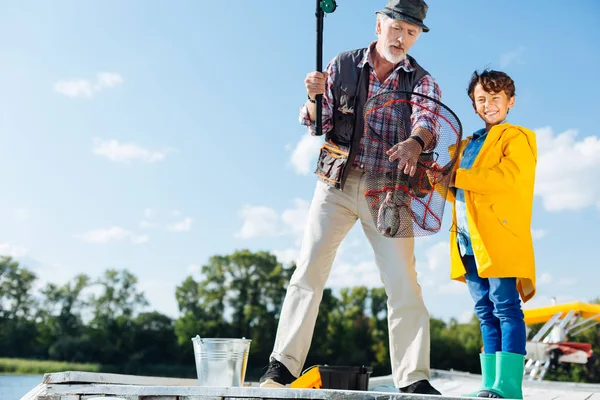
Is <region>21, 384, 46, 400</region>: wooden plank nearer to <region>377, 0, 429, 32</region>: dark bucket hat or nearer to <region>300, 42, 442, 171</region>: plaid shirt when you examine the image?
<region>300, 42, 442, 171</region>: plaid shirt

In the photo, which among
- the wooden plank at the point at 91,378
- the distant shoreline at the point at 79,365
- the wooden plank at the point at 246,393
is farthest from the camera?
the distant shoreline at the point at 79,365

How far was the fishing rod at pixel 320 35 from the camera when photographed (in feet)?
12.1

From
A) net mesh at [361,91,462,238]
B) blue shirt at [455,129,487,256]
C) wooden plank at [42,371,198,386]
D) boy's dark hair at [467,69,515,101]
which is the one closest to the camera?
wooden plank at [42,371,198,386]

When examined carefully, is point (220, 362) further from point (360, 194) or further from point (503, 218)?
point (503, 218)

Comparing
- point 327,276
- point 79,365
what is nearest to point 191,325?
point 79,365

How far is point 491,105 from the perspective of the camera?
420cm

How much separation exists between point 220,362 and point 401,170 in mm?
1413

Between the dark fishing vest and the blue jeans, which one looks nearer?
the blue jeans

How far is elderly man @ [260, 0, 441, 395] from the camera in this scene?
3.70m

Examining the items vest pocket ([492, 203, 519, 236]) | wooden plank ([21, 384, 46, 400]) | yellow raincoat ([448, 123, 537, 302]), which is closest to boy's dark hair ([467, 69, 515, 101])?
yellow raincoat ([448, 123, 537, 302])

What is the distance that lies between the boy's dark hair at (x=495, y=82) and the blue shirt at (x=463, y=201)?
269mm

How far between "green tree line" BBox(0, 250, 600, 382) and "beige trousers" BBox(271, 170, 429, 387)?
5357 cm

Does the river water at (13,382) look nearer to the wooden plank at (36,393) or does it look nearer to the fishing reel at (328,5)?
the wooden plank at (36,393)

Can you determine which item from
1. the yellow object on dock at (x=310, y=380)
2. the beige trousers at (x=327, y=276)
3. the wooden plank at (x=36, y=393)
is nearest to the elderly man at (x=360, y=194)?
the beige trousers at (x=327, y=276)
